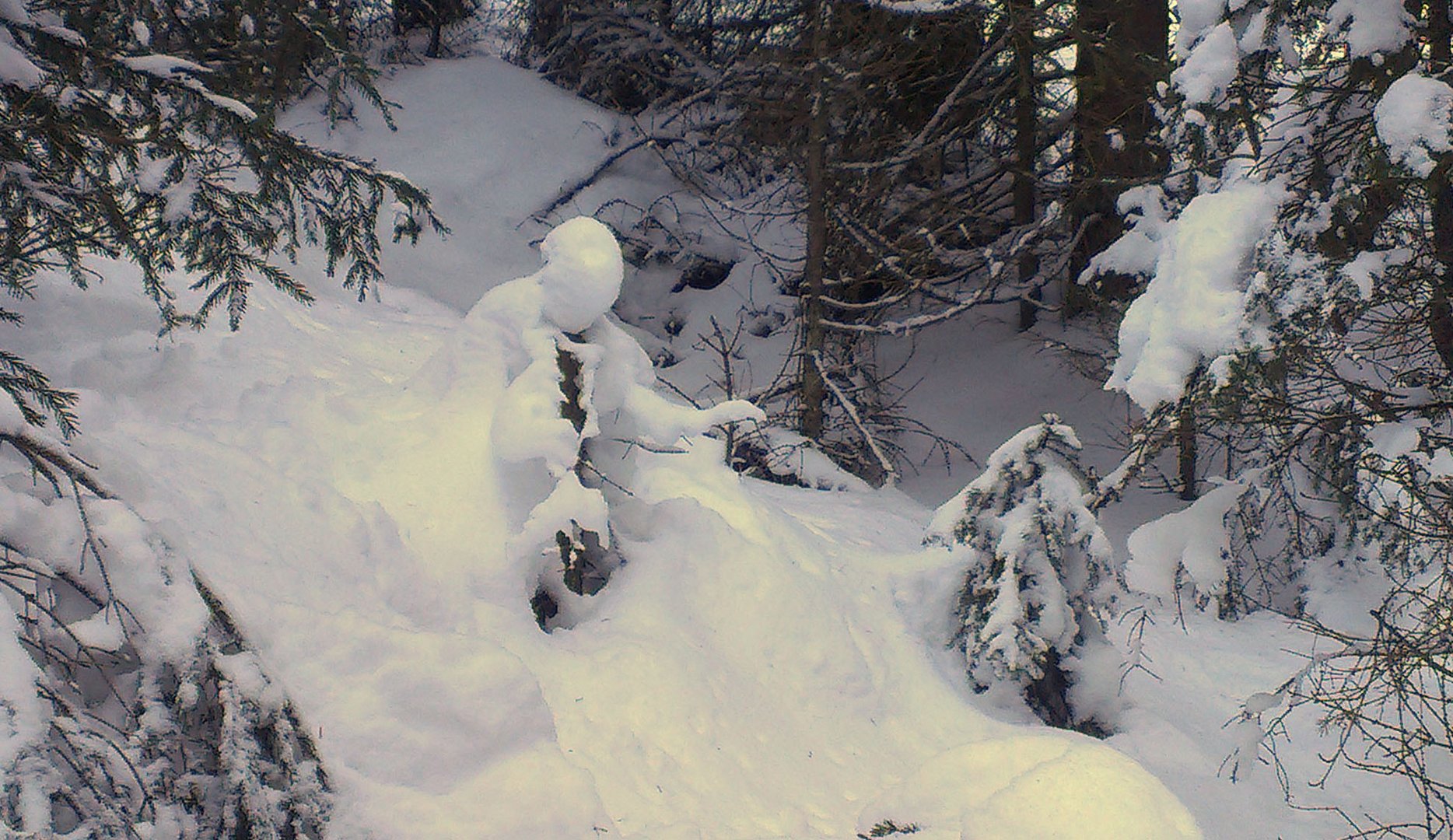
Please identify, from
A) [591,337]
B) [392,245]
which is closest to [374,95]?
[591,337]

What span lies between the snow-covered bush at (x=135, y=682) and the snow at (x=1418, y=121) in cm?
488

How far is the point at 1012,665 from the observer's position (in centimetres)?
523

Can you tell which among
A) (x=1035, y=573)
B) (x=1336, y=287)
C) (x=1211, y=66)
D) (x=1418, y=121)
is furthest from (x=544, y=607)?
(x=1211, y=66)

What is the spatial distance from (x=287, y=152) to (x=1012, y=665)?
419 centimetres

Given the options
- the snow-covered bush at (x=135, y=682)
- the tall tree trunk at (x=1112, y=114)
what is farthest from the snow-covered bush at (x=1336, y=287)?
the snow-covered bush at (x=135, y=682)

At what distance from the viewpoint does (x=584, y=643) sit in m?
4.26

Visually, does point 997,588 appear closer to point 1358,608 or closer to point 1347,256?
point 1347,256

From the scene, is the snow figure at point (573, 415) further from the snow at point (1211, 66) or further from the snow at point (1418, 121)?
the snow at point (1211, 66)

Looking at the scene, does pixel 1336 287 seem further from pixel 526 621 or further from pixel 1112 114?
pixel 1112 114

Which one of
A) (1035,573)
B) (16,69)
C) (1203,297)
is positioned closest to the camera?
(16,69)

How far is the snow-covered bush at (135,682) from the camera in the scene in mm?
2043

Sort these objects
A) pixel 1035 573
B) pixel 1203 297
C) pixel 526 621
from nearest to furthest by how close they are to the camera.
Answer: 1. pixel 526 621
2. pixel 1203 297
3. pixel 1035 573

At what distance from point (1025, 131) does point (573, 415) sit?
8.49m

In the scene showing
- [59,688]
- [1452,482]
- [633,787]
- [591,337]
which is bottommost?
[633,787]
